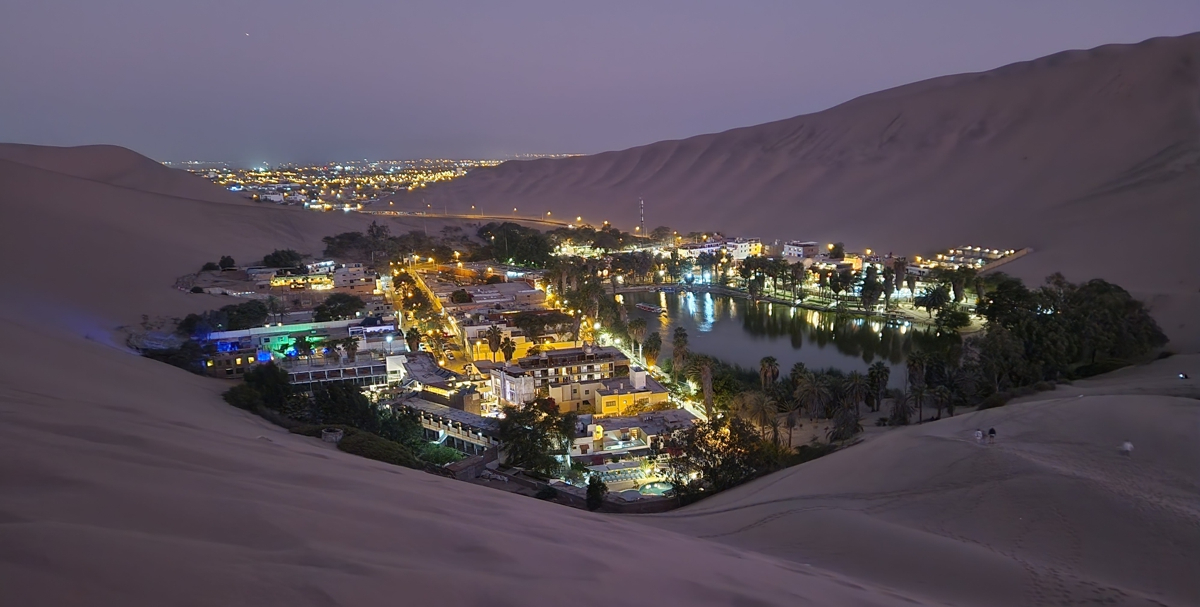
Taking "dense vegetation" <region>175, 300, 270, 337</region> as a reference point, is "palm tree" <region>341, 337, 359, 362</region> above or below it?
below

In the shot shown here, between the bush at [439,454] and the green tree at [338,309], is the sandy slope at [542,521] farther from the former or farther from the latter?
the green tree at [338,309]

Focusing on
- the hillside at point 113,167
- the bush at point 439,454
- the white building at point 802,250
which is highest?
the hillside at point 113,167

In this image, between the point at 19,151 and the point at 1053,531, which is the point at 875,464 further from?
the point at 19,151

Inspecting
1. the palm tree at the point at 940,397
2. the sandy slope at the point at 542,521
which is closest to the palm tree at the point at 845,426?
the palm tree at the point at 940,397

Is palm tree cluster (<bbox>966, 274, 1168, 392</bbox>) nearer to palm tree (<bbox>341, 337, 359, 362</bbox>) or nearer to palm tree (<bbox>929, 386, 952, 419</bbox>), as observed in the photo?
palm tree (<bbox>929, 386, 952, 419</bbox>)

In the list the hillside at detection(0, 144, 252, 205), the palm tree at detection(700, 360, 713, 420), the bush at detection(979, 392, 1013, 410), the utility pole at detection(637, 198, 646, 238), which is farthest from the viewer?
the utility pole at detection(637, 198, 646, 238)

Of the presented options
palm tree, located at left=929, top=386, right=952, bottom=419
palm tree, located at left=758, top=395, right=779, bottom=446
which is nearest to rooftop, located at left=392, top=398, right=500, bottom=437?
palm tree, located at left=758, top=395, right=779, bottom=446
